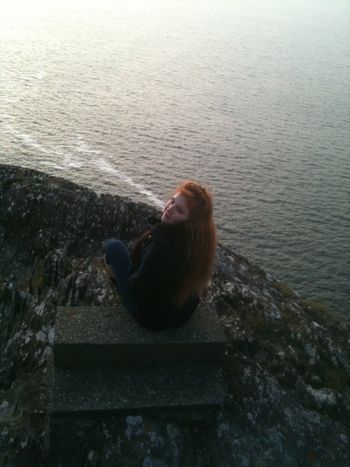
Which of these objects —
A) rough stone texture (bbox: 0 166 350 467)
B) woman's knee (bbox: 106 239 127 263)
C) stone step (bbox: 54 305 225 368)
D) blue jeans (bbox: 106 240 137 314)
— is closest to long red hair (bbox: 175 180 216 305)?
stone step (bbox: 54 305 225 368)

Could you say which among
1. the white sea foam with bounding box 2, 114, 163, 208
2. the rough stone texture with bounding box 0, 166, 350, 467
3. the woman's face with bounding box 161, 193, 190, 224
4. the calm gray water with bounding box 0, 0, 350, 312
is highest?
the woman's face with bounding box 161, 193, 190, 224

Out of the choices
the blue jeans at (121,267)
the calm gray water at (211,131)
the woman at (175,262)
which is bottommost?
the calm gray water at (211,131)

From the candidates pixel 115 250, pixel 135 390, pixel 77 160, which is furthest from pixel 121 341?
pixel 77 160

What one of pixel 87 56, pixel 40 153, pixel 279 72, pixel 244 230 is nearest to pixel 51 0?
pixel 87 56

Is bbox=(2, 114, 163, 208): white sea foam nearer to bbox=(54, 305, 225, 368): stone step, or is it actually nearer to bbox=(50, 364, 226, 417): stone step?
bbox=(54, 305, 225, 368): stone step

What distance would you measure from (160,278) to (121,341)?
1220mm

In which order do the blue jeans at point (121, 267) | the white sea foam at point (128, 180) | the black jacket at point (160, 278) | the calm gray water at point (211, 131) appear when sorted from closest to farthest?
1. the black jacket at point (160, 278)
2. the blue jeans at point (121, 267)
3. the calm gray water at point (211, 131)
4. the white sea foam at point (128, 180)

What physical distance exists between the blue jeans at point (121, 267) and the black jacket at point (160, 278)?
0.27 metres

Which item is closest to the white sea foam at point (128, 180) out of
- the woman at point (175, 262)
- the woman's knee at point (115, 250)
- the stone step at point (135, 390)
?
the woman's knee at point (115, 250)

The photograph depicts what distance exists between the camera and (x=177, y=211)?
24.5 ft

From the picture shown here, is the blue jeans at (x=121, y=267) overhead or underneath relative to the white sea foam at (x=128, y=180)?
overhead

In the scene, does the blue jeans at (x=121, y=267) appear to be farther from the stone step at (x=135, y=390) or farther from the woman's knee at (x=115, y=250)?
the stone step at (x=135, y=390)

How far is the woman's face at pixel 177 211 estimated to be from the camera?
741 cm

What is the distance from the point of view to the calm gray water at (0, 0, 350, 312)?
112 ft
